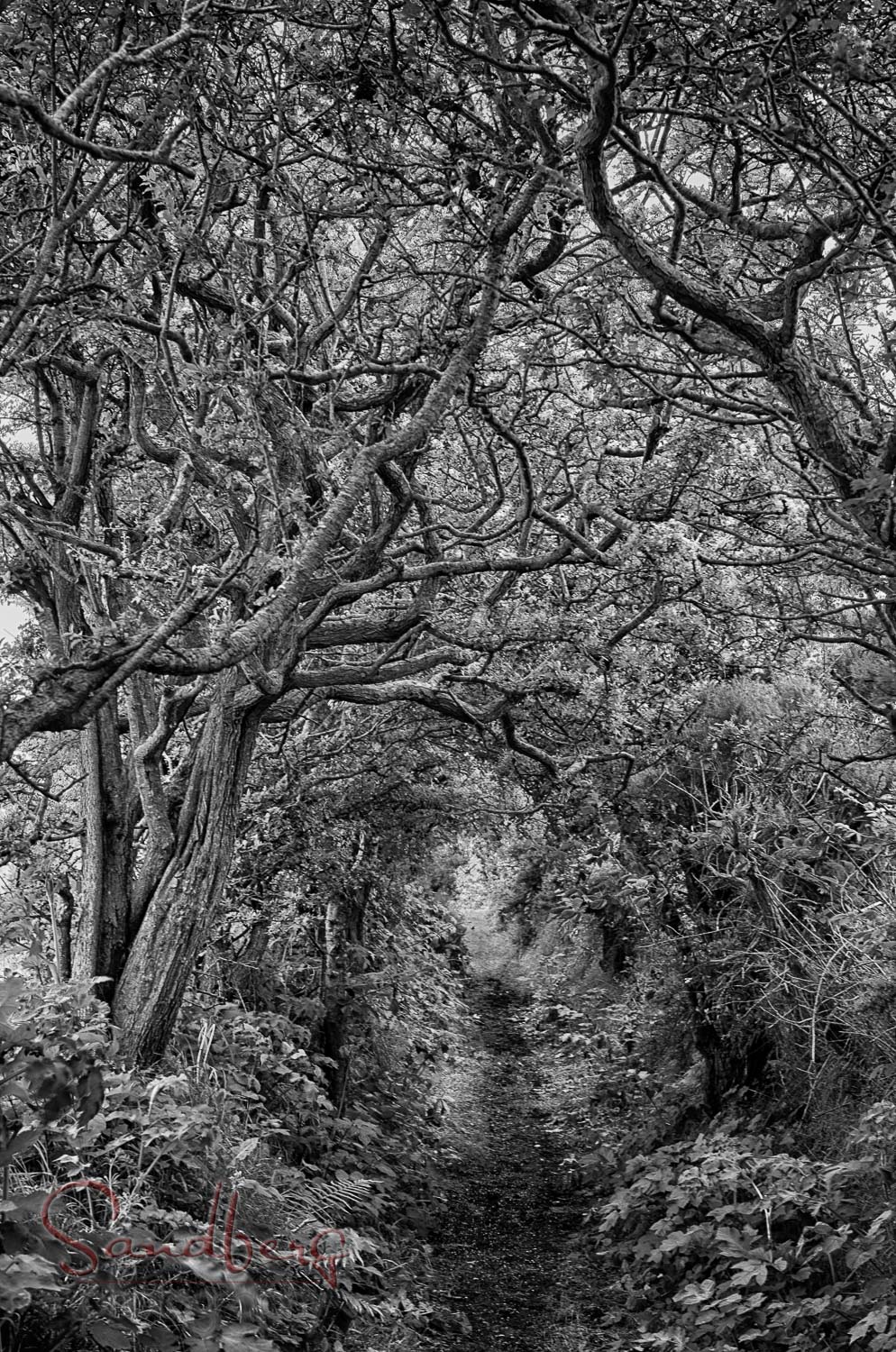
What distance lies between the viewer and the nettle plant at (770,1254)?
5438 millimetres

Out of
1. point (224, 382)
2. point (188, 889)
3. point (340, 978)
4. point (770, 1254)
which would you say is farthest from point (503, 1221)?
point (224, 382)

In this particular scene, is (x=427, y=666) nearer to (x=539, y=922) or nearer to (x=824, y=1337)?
(x=824, y=1337)

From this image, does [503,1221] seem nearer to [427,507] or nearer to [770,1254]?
[770,1254]

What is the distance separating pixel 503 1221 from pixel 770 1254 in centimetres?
374

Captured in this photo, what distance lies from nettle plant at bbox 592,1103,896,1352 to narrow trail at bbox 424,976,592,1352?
79 centimetres

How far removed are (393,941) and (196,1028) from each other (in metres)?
6.39

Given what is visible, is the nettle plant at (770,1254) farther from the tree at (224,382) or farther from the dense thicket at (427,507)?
the tree at (224,382)

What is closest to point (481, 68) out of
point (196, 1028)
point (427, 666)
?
point (427, 666)

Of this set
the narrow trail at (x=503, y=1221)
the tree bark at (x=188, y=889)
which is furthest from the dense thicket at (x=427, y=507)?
the narrow trail at (x=503, y=1221)

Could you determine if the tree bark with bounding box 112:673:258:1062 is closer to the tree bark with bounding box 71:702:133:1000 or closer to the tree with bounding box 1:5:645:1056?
the tree with bounding box 1:5:645:1056

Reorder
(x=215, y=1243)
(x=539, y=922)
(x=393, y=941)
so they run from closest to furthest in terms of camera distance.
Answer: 1. (x=215, y=1243)
2. (x=393, y=941)
3. (x=539, y=922)

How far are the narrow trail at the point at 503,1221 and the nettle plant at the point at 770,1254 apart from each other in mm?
792

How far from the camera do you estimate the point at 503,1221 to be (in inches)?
352

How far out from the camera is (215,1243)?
4543 mm
